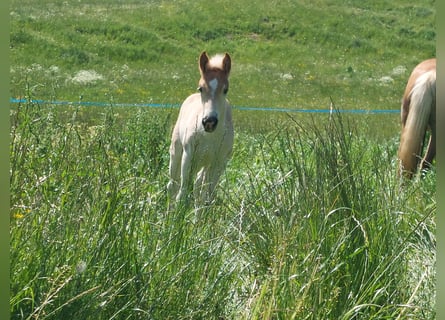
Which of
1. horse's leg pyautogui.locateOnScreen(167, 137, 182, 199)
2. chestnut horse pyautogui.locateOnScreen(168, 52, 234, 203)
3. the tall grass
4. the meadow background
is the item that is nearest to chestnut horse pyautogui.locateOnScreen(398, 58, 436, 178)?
the meadow background

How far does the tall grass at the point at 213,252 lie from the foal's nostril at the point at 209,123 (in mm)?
2786

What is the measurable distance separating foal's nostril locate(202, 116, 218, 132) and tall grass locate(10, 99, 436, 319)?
2786 millimetres

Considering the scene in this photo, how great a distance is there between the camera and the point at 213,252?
12.0 ft

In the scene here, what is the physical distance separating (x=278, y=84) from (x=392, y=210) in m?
28.5

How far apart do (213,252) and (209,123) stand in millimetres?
3503

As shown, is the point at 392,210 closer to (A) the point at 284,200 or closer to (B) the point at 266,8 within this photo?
(A) the point at 284,200

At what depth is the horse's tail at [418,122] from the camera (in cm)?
806

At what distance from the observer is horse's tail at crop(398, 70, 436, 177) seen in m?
8.06

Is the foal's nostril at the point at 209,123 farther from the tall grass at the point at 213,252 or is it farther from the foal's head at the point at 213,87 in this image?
the tall grass at the point at 213,252

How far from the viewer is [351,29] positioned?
43656 millimetres

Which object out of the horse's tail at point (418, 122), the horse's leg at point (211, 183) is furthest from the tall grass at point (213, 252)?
the horse's tail at point (418, 122)

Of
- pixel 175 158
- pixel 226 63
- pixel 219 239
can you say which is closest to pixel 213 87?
pixel 226 63

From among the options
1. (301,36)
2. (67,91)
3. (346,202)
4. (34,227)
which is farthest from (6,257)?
(301,36)

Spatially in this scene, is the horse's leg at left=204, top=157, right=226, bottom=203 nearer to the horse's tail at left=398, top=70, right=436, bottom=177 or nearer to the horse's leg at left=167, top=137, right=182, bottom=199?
the horse's leg at left=167, top=137, right=182, bottom=199
